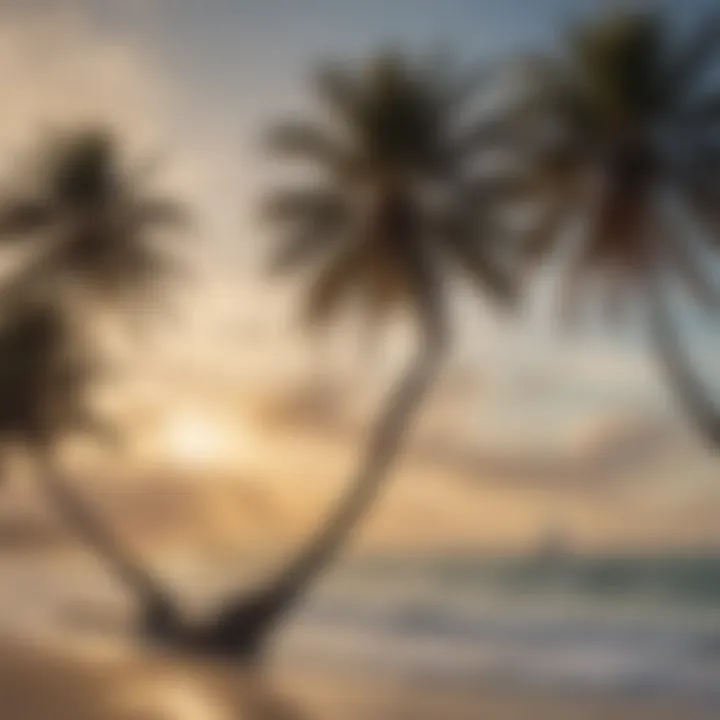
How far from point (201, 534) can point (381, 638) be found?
9.0 inches

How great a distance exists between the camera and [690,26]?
1248mm

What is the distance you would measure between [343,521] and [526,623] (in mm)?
224

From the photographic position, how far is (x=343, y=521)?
1212 millimetres

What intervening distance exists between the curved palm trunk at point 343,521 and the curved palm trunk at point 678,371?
233 millimetres

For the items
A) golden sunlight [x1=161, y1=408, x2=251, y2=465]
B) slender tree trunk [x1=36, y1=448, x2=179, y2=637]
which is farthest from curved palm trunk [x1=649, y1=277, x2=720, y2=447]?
slender tree trunk [x1=36, y1=448, x2=179, y2=637]

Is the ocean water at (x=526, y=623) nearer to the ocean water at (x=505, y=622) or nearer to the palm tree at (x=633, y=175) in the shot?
the ocean water at (x=505, y=622)

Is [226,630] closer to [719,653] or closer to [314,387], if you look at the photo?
[314,387]

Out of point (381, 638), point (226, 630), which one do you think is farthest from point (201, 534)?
point (381, 638)

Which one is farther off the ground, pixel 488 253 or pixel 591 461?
pixel 488 253

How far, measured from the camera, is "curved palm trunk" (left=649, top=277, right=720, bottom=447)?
1.20 m

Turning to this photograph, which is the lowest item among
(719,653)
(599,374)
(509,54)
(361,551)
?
(719,653)

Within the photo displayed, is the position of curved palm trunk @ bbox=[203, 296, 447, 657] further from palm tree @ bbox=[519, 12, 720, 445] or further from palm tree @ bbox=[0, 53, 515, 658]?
palm tree @ bbox=[519, 12, 720, 445]

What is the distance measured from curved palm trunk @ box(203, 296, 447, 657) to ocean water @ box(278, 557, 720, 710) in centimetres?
3

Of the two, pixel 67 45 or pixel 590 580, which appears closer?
pixel 590 580
